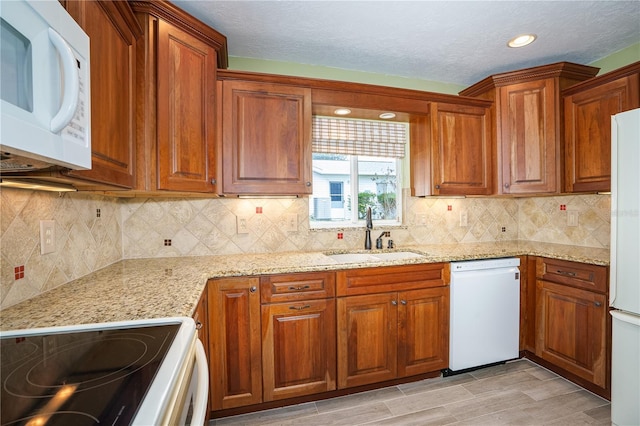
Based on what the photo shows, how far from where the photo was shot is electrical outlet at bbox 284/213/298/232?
2449mm

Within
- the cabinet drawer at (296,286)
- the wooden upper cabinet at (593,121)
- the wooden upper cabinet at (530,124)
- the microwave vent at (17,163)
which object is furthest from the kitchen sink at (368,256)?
the microwave vent at (17,163)

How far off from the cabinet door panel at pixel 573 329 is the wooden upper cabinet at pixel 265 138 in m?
1.98

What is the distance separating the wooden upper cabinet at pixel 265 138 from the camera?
1.97 metres

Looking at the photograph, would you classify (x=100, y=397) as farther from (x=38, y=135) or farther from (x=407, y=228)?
(x=407, y=228)

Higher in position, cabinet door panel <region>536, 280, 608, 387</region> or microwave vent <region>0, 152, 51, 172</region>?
microwave vent <region>0, 152, 51, 172</region>

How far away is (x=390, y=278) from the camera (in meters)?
2.07

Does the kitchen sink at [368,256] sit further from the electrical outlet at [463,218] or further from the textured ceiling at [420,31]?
the textured ceiling at [420,31]

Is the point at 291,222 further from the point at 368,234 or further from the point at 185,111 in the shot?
the point at 185,111

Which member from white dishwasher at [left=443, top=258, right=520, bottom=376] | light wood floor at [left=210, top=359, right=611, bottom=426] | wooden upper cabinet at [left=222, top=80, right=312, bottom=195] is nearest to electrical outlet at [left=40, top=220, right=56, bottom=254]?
wooden upper cabinet at [left=222, top=80, right=312, bottom=195]

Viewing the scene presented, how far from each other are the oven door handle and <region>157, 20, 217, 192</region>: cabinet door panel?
1.02 meters

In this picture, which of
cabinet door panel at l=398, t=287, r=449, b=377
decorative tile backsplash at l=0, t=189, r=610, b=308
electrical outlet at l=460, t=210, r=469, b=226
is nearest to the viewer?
decorative tile backsplash at l=0, t=189, r=610, b=308

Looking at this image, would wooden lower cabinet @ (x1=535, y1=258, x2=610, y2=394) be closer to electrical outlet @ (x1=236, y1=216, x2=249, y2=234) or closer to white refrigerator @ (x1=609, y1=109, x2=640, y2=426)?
white refrigerator @ (x1=609, y1=109, x2=640, y2=426)

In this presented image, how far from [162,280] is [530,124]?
2842mm

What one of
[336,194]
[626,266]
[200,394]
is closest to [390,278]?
[336,194]
